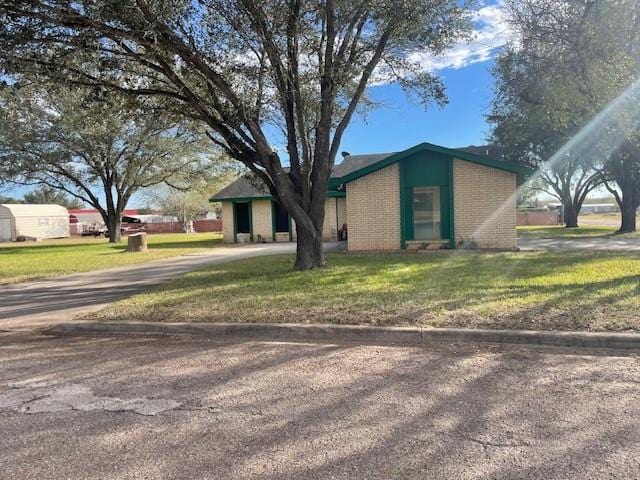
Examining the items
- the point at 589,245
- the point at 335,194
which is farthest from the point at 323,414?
the point at 335,194

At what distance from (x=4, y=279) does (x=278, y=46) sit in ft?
30.7

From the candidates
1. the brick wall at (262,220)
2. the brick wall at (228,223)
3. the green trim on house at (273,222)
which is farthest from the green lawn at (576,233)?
the brick wall at (228,223)

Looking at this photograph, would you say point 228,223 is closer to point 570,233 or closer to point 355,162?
point 355,162

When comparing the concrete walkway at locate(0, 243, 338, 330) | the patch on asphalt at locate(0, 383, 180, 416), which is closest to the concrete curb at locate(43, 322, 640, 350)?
the concrete walkway at locate(0, 243, 338, 330)

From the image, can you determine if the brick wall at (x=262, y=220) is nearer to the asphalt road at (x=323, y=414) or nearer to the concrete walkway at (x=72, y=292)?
the concrete walkway at (x=72, y=292)

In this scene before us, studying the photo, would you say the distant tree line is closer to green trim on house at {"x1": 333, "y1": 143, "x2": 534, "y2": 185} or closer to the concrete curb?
green trim on house at {"x1": 333, "y1": 143, "x2": 534, "y2": 185}

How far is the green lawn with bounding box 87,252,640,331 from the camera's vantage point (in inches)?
247

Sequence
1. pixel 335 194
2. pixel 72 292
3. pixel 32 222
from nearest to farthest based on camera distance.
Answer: pixel 72 292
pixel 335 194
pixel 32 222

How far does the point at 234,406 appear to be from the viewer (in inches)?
161

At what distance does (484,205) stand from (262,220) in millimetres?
12933

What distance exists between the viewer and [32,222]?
2159 inches

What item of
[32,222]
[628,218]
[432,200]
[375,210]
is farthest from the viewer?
[32,222]

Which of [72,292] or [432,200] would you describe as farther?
[432,200]

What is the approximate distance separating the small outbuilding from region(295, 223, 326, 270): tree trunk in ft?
168
